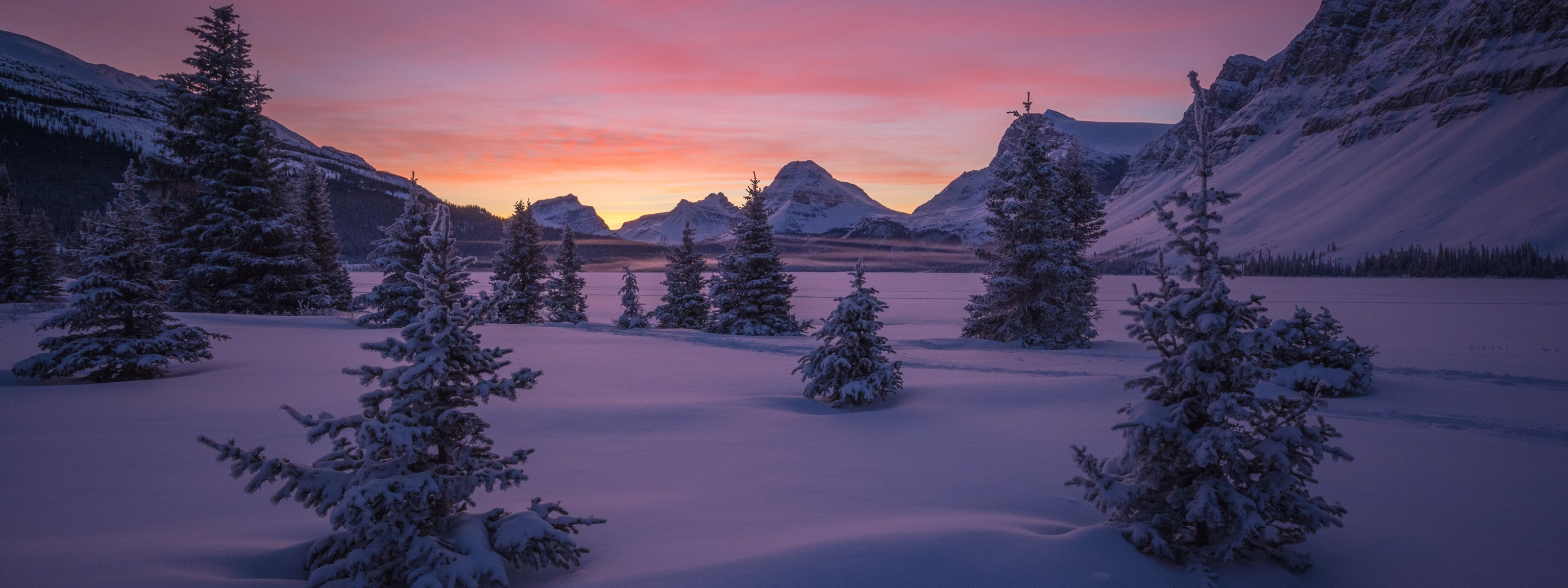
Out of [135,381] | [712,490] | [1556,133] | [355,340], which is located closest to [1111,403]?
[712,490]

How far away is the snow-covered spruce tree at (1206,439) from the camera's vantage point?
5.12 meters

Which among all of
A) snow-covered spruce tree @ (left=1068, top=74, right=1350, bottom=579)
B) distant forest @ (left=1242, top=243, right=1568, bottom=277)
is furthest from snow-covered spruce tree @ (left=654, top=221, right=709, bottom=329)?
distant forest @ (left=1242, top=243, right=1568, bottom=277)

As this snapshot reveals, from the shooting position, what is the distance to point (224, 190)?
24188 millimetres

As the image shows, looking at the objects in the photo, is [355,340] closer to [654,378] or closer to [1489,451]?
[654,378]

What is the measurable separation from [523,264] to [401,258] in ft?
42.0

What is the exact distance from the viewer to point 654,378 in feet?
51.9

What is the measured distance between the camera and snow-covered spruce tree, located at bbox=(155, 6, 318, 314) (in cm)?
2411

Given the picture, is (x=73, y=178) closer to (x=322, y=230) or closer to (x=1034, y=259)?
(x=322, y=230)

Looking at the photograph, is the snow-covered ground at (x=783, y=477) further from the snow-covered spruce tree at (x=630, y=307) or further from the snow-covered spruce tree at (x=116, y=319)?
the snow-covered spruce tree at (x=630, y=307)

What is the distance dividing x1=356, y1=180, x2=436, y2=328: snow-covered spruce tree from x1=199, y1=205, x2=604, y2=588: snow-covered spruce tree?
23.1m

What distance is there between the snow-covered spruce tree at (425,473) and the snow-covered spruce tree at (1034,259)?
76.9ft

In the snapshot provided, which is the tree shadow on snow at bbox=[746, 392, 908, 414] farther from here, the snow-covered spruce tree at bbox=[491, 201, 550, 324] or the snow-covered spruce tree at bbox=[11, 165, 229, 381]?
the snow-covered spruce tree at bbox=[491, 201, 550, 324]

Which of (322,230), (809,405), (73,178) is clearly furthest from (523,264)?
(73,178)

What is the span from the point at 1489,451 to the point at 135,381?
2136 centimetres
